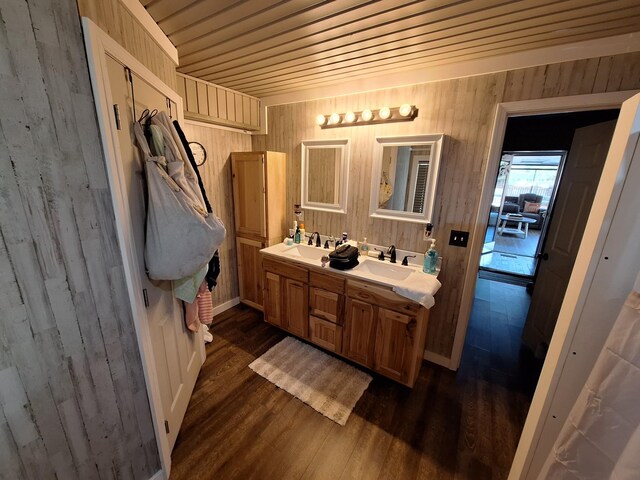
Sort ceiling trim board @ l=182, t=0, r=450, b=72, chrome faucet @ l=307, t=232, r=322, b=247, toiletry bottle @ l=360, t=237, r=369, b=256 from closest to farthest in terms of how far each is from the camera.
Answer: ceiling trim board @ l=182, t=0, r=450, b=72 < toiletry bottle @ l=360, t=237, r=369, b=256 < chrome faucet @ l=307, t=232, r=322, b=247

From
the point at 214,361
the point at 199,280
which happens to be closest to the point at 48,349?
the point at 199,280

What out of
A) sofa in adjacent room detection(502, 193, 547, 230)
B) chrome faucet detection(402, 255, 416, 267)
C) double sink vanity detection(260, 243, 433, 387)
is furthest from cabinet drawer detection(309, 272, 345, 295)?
sofa in adjacent room detection(502, 193, 547, 230)

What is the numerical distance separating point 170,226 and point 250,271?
1956mm

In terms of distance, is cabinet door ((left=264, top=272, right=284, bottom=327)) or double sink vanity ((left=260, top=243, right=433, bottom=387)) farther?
cabinet door ((left=264, top=272, right=284, bottom=327))

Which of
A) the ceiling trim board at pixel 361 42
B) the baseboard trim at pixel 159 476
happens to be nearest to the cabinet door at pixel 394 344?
the baseboard trim at pixel 159 476

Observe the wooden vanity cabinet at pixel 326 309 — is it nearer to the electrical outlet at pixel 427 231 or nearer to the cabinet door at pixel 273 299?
the cabinet door at pixel 273 299

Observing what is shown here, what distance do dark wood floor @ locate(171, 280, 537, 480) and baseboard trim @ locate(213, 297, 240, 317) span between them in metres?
0.63

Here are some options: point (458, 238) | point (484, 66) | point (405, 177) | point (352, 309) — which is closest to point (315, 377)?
point (352, 309)

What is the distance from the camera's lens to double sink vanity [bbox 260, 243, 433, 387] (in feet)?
6.19

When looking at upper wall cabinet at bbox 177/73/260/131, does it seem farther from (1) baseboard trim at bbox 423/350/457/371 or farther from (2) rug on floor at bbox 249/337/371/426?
(1) baseboard trim at bbox 423/350/457/371

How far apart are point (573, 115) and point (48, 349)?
518 cm

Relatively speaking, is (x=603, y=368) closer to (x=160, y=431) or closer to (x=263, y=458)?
(x=263, y=458)

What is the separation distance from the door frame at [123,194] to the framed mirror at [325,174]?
4.92ft

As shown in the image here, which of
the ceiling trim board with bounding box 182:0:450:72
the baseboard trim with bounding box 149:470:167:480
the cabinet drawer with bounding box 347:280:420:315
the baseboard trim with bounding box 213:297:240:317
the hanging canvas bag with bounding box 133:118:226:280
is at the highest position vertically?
the ceiling trim board with bounding box 182:0:450:72
